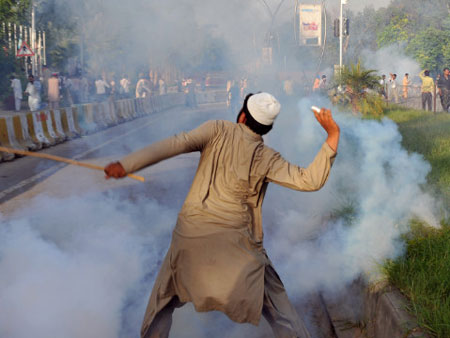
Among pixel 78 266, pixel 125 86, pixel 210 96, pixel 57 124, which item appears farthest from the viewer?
pixel 210 96

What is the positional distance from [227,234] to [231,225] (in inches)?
2.5

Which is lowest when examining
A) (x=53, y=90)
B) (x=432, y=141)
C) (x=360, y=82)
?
(x=432, y=141)

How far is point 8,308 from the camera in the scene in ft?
13.1

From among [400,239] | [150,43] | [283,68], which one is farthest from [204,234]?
[283,68]

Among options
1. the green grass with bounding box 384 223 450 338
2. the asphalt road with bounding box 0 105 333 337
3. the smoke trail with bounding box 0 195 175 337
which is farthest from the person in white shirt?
the green grass with bounding box 384 223 450 338

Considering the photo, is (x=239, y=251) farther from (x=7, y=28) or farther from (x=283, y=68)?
(x=283, y=68)

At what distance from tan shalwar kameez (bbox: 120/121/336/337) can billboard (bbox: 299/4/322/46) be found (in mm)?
31302

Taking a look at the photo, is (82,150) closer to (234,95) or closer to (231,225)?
(231,225)

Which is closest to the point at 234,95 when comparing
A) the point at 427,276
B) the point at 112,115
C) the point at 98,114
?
the point at 112,115

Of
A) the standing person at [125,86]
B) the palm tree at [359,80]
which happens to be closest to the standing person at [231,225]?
the palm tree at [359,80]

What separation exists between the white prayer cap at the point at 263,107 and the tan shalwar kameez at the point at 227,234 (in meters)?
0.09

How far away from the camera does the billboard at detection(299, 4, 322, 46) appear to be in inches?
1322

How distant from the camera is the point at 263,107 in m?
3.02

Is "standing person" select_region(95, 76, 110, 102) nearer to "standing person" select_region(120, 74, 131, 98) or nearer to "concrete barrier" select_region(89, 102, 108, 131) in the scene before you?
"standing person" select_region(120, 74, 131, 98)
